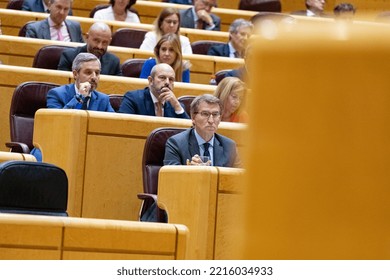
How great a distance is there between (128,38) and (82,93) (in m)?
2.21

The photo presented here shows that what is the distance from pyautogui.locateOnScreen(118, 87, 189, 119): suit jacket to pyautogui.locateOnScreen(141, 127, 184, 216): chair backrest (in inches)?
20.7

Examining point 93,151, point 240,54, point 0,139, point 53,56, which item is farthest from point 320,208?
point 240,54

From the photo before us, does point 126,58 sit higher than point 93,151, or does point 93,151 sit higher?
point 126,58

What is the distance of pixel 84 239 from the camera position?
2268mm

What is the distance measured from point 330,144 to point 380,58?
52 millimetres

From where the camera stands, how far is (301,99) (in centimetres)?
47

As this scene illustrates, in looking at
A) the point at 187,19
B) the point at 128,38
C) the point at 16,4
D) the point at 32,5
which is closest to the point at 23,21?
the point at 32,5

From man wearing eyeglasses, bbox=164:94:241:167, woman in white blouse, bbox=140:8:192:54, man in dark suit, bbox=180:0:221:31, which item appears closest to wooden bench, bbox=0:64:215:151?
man wearing eyeglasses, bbox=164:94:241:167

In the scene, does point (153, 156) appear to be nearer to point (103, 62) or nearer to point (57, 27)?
point (103, 62)

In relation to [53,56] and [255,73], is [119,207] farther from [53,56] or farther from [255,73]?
[255,73]

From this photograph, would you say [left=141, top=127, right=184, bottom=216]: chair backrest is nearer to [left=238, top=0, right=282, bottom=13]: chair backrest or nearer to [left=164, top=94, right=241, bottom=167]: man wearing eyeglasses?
[left=164, top=94, right=241, bottom=167]: man wearing eyeglasses

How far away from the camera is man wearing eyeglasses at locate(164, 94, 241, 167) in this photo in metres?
3.71

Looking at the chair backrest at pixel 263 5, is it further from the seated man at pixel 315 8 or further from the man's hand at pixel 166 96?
the man's hand at pixel 166 96

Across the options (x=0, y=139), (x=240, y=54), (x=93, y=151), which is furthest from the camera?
(x=240, y=54)
